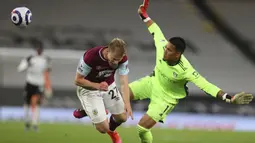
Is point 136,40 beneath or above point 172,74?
beneath

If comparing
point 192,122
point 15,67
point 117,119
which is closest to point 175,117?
point 192,122

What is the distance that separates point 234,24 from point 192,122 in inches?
295

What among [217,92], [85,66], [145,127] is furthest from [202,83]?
[85,66]

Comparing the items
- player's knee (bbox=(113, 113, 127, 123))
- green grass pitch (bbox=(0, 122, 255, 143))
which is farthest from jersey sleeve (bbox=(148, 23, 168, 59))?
green grass pitch (bbox=(0, 122, 255, 143))

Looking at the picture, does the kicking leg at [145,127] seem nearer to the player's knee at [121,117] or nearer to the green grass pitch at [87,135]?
the player's knee at [121,117]

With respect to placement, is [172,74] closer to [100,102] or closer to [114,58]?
[100,102]

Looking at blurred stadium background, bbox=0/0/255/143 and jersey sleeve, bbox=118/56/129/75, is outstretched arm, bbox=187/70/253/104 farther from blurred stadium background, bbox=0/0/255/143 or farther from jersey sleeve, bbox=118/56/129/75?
blurred stadium background, bbox=0/0/255/143

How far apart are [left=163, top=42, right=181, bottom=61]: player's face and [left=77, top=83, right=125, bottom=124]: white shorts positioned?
0.98 meters

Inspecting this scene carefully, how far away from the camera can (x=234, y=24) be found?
84.1ft

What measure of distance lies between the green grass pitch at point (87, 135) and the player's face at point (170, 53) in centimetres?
381

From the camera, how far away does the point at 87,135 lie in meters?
14.6

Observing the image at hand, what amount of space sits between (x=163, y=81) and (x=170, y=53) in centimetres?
81

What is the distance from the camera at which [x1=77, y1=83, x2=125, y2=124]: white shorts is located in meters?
9.49

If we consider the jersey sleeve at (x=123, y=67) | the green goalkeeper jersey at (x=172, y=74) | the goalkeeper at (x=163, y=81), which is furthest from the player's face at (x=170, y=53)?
the jersey sleeve at (x=123, y=67)
